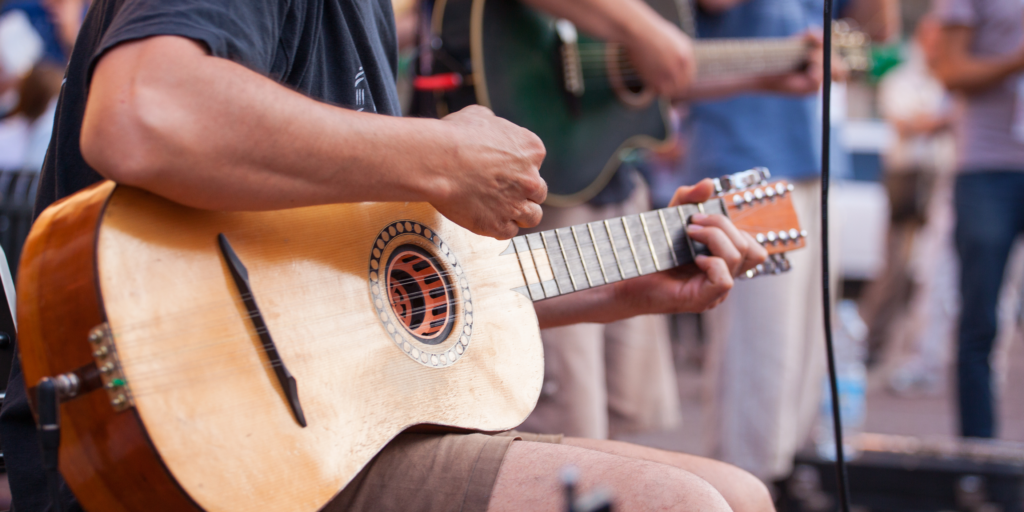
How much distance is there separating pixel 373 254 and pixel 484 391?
281mm

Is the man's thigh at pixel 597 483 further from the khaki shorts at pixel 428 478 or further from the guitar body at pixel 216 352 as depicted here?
the guitar body at pixel 216 352

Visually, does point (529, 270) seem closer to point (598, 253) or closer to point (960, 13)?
point (598, 253)

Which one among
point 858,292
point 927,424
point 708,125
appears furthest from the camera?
point 858,292

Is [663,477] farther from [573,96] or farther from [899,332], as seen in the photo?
[899,332]

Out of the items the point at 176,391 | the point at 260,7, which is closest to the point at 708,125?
the point at 260,7

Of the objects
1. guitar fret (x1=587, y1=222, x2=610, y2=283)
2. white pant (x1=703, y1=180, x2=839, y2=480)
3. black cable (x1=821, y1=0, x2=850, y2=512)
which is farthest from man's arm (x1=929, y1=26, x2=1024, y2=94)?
guitar fret (x1=587, y1=222, x2=610, y2=283)

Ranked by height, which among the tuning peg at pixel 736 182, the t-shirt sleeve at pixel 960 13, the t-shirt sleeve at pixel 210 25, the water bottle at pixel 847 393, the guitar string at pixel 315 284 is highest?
the t-shirt sleeve at pixel 960 13

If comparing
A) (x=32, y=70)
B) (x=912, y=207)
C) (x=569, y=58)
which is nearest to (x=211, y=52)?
(x=569, y=58)

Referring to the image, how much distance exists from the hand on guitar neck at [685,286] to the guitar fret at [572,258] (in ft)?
0.58

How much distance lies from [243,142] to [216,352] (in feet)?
0.82

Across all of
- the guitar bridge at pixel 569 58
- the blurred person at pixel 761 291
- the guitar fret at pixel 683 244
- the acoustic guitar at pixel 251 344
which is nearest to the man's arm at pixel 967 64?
the blurred person at pixel 761 291

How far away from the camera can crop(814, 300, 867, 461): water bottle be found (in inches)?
116

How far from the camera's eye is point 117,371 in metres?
0.81

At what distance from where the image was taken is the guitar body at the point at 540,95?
1.95 m
